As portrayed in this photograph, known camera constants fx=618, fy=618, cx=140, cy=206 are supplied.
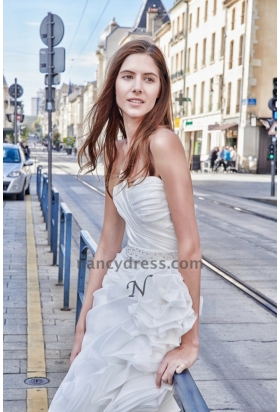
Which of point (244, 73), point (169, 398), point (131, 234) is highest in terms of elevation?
point (244, 73)

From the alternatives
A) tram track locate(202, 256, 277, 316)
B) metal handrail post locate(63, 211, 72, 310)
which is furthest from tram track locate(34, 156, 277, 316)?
metal handrail post locate(63, 211, 72, 310)

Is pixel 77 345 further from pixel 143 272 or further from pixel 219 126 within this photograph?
pixel 219 126

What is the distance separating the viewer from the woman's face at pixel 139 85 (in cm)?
221

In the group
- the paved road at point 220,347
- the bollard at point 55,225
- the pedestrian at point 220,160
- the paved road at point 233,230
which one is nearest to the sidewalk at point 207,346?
the paved road at point 220,347

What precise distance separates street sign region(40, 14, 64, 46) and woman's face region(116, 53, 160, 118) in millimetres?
6933

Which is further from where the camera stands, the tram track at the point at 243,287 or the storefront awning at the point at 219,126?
the storefront awning at the point at 219,126

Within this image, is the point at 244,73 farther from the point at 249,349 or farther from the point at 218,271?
the point at 249,349

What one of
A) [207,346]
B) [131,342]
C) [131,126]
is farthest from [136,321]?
[207,346]

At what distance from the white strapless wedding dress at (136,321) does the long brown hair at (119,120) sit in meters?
0.12

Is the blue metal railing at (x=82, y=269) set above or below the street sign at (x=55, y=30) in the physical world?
below

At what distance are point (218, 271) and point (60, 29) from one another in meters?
4.14

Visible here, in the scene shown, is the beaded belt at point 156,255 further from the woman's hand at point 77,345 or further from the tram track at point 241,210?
the tram track at point 241,210

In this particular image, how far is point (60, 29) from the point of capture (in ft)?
29.0

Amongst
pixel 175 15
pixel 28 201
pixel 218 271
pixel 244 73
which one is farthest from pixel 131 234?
pixel 175 15
